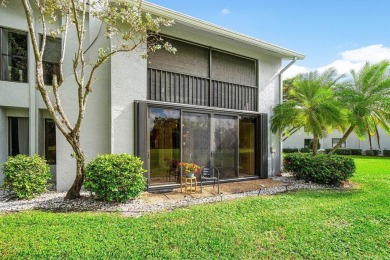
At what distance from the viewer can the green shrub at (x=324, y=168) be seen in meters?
8.80

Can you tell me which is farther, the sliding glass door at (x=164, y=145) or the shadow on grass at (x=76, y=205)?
the sliding glass door at (x=164, y=145)

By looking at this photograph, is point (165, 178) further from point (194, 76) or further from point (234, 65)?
point (234, 65)

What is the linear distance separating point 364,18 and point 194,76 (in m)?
10.8

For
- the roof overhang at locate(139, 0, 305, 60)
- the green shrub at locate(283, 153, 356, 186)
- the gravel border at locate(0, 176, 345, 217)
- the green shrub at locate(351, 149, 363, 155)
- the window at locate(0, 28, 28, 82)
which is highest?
the roof overhang at locate(139, 0, 305, 60)

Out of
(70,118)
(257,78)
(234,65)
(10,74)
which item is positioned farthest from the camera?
(257,78)

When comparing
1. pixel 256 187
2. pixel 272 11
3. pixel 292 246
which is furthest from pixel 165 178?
pixel 272 11

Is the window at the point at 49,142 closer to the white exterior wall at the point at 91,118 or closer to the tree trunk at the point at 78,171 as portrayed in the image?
the white exterior wall at the point at 91,118

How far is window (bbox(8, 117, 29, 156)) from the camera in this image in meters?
8.97

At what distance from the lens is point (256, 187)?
28.6 feet

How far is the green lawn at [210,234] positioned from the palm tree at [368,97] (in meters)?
5.38

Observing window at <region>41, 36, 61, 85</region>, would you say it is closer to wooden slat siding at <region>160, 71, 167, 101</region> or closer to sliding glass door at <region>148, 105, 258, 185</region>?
wooden slat siding at <region>160, 71, 167, 101</region>

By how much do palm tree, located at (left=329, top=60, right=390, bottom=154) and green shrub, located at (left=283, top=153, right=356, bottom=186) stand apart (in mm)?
1985

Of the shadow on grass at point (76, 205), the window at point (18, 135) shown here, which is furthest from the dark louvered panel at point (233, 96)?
the window at point (18, 135)

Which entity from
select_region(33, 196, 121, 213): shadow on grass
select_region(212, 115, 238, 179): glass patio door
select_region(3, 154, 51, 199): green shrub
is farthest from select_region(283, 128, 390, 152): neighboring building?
select_region(3, 154, 51, 199): green shrub
